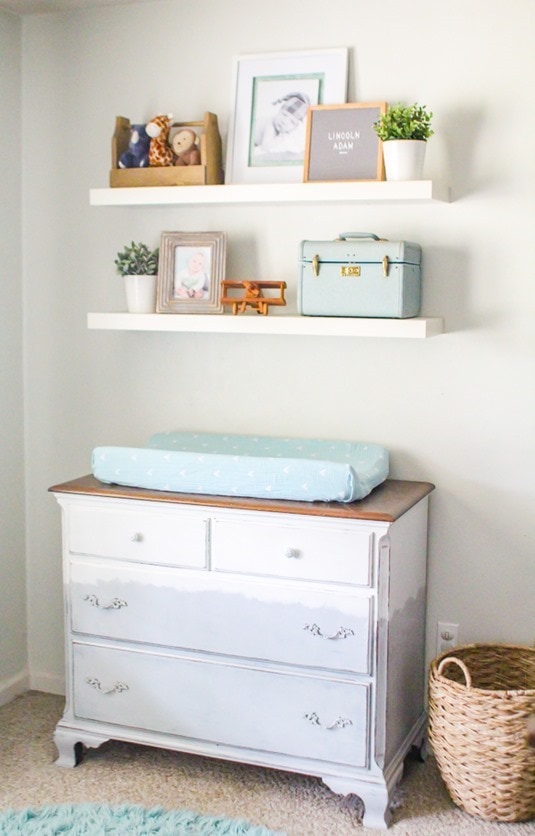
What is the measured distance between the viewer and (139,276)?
9.94ft

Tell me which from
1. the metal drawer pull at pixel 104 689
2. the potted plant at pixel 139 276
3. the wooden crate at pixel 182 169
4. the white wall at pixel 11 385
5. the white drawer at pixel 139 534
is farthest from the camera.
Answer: the white wall at pixel 11 385

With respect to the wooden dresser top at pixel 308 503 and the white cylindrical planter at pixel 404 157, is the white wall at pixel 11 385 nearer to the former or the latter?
the wooden dresser top at pixel 308 503

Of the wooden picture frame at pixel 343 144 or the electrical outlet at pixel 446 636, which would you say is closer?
the wooden picture frame at pixel 343 144

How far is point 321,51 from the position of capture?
9.51 feet

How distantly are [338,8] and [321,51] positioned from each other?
13 cm

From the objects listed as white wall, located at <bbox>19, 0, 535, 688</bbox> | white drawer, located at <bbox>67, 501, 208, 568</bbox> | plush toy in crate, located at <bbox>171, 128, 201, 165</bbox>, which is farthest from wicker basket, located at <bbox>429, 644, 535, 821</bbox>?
plush toy in crate, located at <bbox>171, 128, 201, 165</bbox>

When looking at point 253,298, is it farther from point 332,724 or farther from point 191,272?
point 332,724

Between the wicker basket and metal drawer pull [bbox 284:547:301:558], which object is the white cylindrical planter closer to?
metal drawer pull [bbox 284:547:301:558]

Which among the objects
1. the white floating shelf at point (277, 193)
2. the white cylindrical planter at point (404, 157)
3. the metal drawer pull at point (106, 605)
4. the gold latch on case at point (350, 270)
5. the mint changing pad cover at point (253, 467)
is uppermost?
the white cylindrical planter at point (404, 157)

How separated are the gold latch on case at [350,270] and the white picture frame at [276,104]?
14.1 inches

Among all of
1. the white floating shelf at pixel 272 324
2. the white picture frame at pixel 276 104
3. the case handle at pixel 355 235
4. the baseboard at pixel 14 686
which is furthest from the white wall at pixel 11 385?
the case handle at pixel 355 235

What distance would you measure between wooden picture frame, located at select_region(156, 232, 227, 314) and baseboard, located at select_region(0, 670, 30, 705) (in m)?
1.33

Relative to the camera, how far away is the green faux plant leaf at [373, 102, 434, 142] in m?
2.64

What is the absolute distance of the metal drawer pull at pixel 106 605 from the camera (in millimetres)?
2807
